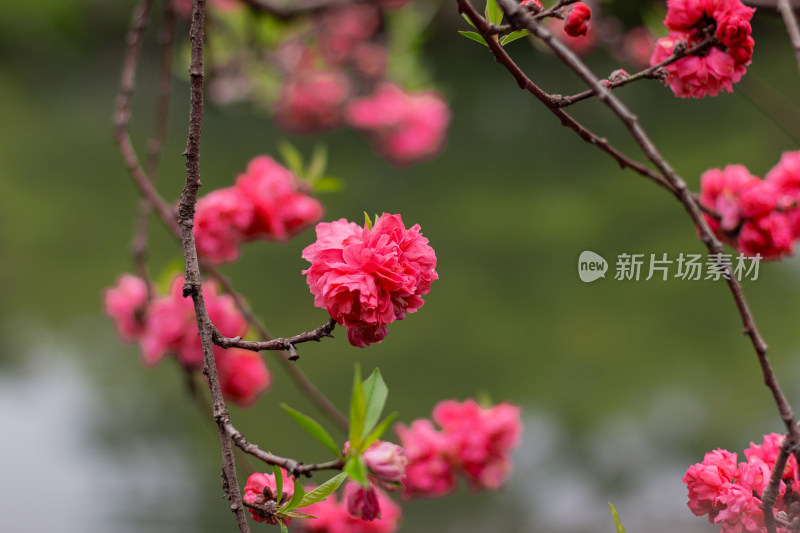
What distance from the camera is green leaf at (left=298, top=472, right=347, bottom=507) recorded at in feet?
0.94

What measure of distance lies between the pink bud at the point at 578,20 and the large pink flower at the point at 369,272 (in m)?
0.15

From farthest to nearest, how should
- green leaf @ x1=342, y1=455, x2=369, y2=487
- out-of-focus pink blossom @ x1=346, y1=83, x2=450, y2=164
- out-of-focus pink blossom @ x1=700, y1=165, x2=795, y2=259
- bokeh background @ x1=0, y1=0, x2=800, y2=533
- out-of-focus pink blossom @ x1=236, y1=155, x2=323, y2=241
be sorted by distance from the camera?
out-of-focus pink blossom @ x1=346, y1=83, x2=450, y2=164 → bokeh background @ x1=0, y1=0, x2=800, y2=533 → out-of-focus pink blossom @ x1=236, y1=155, x2=323, y2=241 → out-of-focus pink blossom @ x1=700, y1=165, x2=795, y2=259 → green leaf @ x1=342, y1=455, x2=369, y2=487

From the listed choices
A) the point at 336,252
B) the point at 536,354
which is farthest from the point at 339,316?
the point at 536,354

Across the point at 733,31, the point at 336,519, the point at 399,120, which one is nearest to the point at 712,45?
the point at 733,31

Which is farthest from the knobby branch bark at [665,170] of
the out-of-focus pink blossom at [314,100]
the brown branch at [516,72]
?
the out-of-focus pink blossom at [314,100]

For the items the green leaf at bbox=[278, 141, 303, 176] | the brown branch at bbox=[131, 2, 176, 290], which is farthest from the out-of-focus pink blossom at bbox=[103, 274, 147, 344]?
the green leaf at bbox=[278, 141, 303, 176]

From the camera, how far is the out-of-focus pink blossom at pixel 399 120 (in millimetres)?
1614

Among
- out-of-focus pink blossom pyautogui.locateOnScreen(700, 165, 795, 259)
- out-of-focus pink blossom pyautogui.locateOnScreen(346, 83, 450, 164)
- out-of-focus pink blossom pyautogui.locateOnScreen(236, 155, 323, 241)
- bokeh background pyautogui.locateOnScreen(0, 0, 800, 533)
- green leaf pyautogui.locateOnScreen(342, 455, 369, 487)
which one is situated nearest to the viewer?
green leaf pyautogui.locateOnScreen(342, 455, 369, 487)

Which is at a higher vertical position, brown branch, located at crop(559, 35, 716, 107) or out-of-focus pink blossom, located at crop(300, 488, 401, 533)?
brown branch, located at crop(559, 35, 716, 107)

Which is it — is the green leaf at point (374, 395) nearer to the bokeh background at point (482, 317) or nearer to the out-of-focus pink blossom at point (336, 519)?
the out-of-focus pink blossom at point (336, 519)

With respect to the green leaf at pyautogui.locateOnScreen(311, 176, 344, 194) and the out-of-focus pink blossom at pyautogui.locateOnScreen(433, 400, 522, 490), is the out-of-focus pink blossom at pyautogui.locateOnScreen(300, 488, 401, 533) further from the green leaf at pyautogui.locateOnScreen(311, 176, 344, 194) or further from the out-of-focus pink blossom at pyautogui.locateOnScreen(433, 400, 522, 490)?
the green leaf at pyautogui.locateOnScreen(311, 176, 344, 194)

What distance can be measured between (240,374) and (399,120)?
1107 mm

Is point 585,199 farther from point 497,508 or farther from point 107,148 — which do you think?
point 107,148

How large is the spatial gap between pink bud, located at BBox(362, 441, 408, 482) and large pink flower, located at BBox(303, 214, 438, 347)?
0.19 feet
